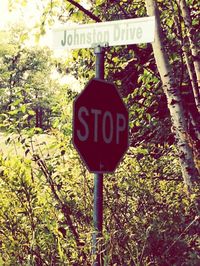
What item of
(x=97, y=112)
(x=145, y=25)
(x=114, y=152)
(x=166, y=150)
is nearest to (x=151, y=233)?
(x=114, y=152)

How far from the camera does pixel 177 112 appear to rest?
18.8 feet

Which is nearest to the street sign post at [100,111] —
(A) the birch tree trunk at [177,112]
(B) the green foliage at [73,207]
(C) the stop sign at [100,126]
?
(C) the stop sign at [100,126]

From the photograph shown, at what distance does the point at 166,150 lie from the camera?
6.59 metres

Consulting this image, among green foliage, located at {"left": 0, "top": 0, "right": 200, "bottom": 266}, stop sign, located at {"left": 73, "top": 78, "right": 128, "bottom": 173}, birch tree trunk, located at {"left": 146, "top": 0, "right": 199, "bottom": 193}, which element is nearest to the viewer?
stop sign, located at {"left": 73, "top": 78, "right": 128, "bottom": 173}

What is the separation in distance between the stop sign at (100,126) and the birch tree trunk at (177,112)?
5.86 feet

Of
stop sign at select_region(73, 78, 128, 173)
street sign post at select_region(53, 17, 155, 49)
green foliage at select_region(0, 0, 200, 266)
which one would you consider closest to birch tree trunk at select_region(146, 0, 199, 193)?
green foliage at select_region(0, 0, 200, 266)

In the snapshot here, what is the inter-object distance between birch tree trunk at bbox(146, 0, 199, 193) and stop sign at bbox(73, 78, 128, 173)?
1786mm

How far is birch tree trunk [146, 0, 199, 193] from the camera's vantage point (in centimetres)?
552

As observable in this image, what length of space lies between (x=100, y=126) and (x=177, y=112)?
2.32m

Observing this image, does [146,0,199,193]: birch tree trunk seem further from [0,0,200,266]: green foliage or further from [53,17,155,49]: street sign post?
[53,17,155,49]: street sign post

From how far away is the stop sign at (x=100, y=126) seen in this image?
3.45m

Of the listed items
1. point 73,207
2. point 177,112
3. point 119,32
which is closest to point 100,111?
point 119,32

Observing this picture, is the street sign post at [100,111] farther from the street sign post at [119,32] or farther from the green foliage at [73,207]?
the green foliage at [73,207]

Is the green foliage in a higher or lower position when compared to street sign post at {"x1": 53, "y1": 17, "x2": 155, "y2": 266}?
lower
